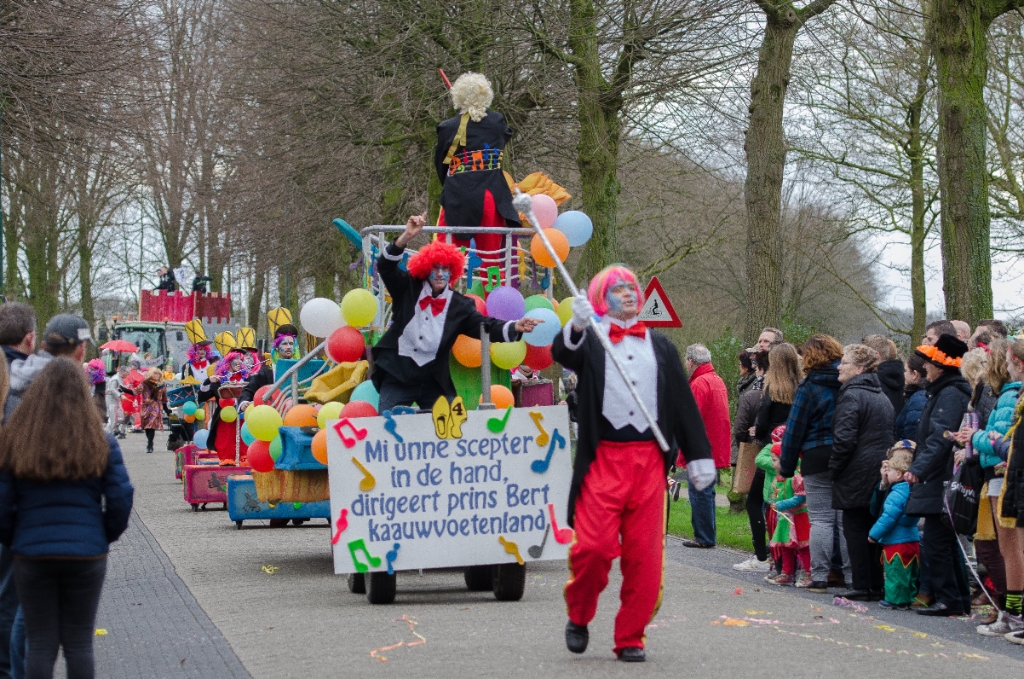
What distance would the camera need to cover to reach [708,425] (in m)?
11.9

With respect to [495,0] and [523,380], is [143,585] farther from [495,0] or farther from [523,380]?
[495,0]

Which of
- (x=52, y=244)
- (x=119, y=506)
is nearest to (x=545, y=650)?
(x=119, y=506)

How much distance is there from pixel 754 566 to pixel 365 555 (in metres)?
3.85

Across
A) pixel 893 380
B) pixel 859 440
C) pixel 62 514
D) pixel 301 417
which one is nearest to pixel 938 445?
pixel 859 440

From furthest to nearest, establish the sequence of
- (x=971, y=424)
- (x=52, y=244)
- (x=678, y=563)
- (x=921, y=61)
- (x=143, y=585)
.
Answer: (x=52, y=244), (x=921, y=61), (x=678, y=563), (x=143, y=585), (x=971, y=424)

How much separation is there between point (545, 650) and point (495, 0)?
12.4 meters

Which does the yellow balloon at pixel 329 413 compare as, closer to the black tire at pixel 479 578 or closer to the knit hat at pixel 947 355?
the black tire at pixel 479 578

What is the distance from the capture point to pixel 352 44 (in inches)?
816

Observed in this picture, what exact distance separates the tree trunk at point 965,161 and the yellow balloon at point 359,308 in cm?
626

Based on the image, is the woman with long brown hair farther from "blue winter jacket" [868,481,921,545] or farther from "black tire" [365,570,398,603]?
"blue winter jacket" [868,481,921,545]

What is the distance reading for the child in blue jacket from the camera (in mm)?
8828

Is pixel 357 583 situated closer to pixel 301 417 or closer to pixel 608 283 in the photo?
pixel 301 417

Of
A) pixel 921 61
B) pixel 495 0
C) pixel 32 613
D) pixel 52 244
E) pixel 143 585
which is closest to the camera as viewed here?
pixel 32 613

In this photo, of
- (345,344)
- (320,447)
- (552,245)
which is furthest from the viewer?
(345,344)
